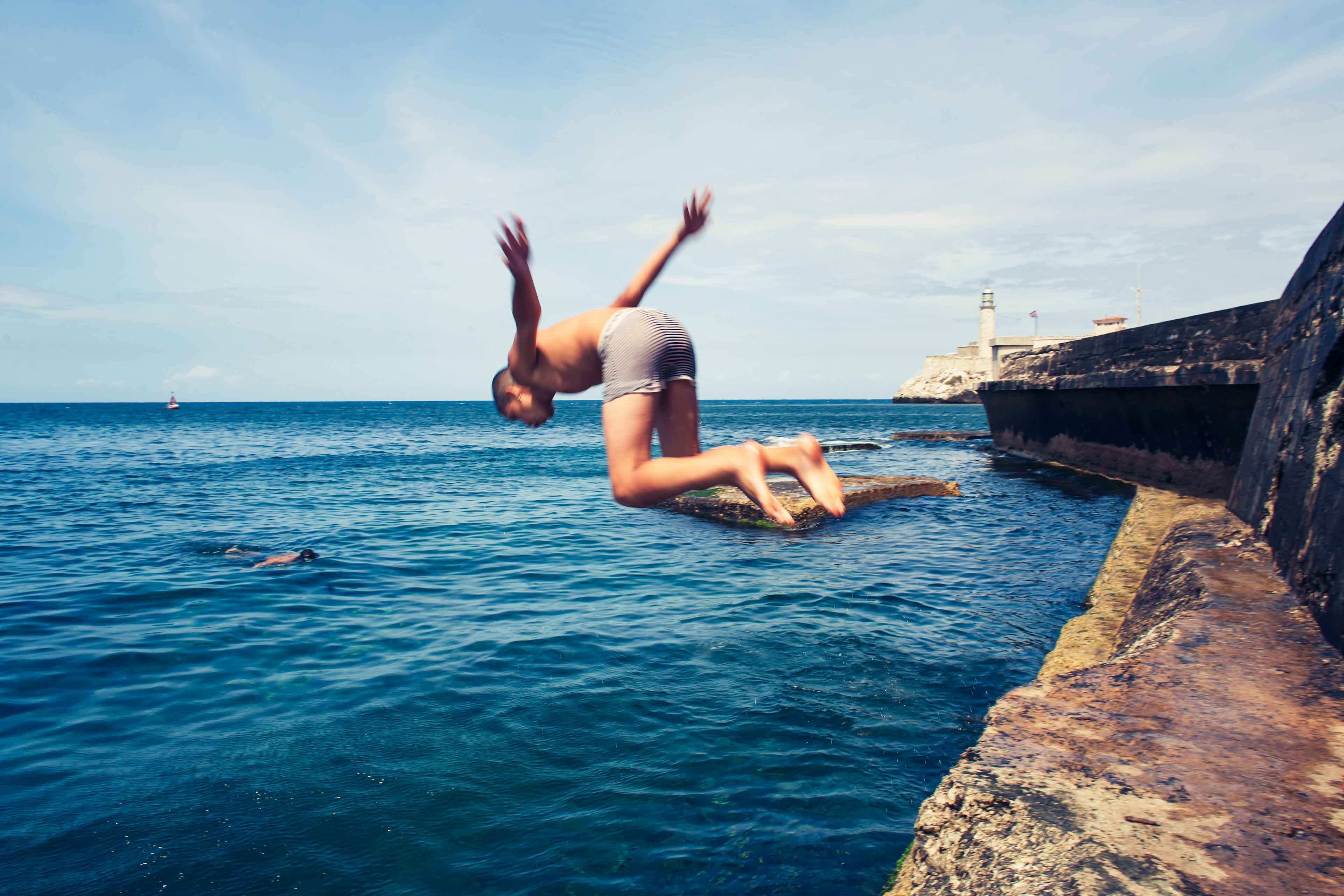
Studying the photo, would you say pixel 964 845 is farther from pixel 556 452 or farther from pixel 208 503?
pixel 556 452

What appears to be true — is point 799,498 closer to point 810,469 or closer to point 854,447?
point 810,469

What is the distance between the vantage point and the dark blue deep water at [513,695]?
422 centimetres

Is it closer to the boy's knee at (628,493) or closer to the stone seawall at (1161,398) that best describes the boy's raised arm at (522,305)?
the boy's knee at (628,493)

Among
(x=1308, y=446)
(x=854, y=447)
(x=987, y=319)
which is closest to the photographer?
(x=1308, y=446)

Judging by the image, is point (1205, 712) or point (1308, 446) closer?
point (1205, 712)

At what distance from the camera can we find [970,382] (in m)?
118

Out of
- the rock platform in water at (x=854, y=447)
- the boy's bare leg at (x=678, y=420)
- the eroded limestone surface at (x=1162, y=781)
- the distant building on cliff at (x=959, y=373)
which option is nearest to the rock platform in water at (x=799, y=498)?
the boy's bare leg at (x=678, y=420)

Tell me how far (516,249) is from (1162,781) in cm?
349

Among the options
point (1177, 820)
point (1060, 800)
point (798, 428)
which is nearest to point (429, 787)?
point (1060, 800)

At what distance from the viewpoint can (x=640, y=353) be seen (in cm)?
375

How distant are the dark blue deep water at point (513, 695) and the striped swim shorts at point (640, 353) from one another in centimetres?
268

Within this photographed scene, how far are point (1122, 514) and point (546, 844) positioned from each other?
1192cm

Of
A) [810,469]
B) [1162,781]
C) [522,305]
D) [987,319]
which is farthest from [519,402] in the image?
[987,319]

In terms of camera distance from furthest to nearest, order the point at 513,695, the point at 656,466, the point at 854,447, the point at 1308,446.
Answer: the point at 854,447 → the point at 513,695 → the point at 1308,446 → the point at 656,466
